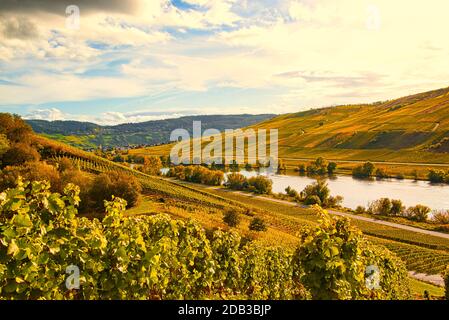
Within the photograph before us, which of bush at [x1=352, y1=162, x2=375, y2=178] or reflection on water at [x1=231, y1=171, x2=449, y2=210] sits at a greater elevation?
bush at [x1=352, y1=162, x2=375, y2=178]

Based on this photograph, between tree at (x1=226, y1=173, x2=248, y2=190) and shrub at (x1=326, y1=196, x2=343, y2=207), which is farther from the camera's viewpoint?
tree at (x1=226, y1=173, x2=248, y2=190)

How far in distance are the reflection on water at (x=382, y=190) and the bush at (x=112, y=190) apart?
6907 centimetres

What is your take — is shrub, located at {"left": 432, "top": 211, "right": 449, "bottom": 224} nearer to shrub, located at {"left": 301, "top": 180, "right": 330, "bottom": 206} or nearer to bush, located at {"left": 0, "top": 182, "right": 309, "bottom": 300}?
shrub, located at {"left": 301, "top": 180, "right": 330, "bottom": 206}

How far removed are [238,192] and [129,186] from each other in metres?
75.2

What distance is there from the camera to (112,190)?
47.8m

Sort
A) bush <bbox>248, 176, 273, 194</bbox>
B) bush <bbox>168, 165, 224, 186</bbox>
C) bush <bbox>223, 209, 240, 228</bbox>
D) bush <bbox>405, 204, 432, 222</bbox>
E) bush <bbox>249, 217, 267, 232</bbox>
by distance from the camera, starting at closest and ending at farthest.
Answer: bush <bbox>223, 209, 240, 228</bbox>
bush <bbox>249, 217, 267, 232</bbox>
bush <bbox>405, 204, 432, 222</bbox>
bush <bbox>248, 176, 273, 194</bbox>
bush <bbox>168, 165, 224, 186</bbox>

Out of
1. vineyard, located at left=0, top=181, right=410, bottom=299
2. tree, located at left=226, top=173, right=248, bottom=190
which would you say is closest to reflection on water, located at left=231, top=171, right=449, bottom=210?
tree, located at left=226, top=173, right=248, bottom=190

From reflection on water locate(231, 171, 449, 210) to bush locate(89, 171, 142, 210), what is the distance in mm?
69071

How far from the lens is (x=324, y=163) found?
162250mm

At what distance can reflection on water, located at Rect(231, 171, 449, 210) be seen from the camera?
326ft

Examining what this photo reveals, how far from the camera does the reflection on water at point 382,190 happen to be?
99506 millimetres

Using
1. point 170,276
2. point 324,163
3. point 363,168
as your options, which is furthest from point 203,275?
point 324,163

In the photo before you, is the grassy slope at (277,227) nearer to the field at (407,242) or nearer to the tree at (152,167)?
the field at (407,242)

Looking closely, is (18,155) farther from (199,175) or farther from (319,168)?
(319,168)
